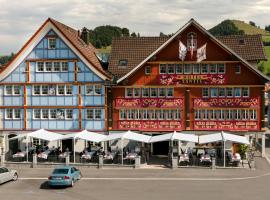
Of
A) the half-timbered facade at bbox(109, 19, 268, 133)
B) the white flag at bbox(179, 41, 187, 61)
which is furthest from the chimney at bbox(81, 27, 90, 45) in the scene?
the white flag at bbox(179, 41, 187, 61)

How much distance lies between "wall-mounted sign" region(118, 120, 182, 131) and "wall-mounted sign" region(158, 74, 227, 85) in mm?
4327

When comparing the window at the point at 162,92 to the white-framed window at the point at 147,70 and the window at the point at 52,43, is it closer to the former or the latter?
the white-framed window at the point at 147,70

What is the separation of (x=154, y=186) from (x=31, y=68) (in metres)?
22.8

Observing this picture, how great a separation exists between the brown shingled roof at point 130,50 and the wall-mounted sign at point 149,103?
11.7ft

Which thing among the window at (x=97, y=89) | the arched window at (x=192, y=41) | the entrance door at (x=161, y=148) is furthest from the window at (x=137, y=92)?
the arched window at (x=192, y=41)

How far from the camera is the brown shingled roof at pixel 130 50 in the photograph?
54156 mm

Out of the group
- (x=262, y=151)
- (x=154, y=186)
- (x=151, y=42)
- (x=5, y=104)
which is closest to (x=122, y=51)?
(x=151, y=42)

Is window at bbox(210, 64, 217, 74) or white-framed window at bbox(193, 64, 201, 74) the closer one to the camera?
window at bbox(210, 64, 217, 74)

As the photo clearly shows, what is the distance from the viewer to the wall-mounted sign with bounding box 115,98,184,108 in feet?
168

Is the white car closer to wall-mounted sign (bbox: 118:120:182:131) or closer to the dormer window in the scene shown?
wall-mounted sign (bbox: 118:120:182:131)

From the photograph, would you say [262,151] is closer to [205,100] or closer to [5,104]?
[205,100]

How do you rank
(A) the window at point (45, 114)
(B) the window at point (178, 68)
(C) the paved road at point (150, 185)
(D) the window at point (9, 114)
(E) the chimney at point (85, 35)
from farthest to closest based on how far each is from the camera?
(E) the chimney at point (85, 35) < (D) the window at point (9, 114) < (A) the window at point (45, 114) < (B) the window at point (178, 68) < (C) the paved road at point (150, 185)

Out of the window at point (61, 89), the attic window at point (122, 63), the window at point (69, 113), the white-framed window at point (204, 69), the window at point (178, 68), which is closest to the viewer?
the white-framed window at point (204, 69)

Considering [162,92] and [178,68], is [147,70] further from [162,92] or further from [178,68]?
[178,68]
